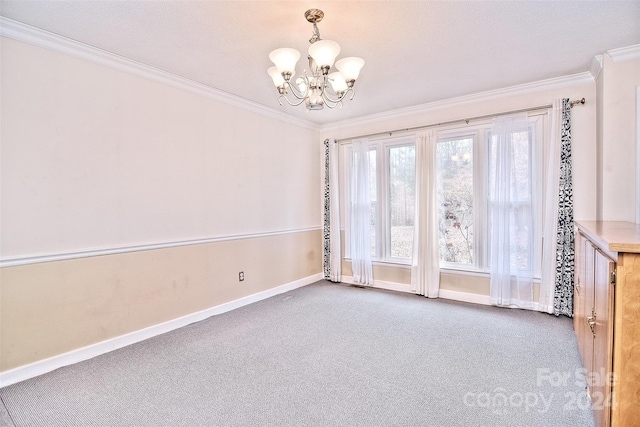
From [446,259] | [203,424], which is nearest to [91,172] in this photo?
[203,424]

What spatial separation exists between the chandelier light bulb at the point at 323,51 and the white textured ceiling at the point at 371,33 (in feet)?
1.08

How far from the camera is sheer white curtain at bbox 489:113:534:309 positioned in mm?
3582

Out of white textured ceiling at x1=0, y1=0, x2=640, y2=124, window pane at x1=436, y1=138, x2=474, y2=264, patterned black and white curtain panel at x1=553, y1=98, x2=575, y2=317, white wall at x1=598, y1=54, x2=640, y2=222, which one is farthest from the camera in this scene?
window pane at x1=436, y1=138, x2=474, y2=264

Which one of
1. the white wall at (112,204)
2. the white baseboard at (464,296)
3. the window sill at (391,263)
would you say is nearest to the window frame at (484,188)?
the white baseboard at (464,296)

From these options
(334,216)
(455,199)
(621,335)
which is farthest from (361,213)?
(621,335)

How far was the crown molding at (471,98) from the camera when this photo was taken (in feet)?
11.1

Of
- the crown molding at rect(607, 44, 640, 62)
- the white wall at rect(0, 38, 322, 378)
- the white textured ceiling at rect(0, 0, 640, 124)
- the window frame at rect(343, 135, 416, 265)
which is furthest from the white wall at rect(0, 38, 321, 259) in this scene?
the crown molding at rect(607, 44, 640, 62)

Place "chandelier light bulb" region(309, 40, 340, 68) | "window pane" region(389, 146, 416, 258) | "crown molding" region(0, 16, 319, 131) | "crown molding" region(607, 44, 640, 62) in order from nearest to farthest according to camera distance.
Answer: "chandelier light bulb" region(309, 40, 340, 68), "crown molding" region(0, 16, 319, 131), "crown molding" region(607, 44, 640, 62), "window pane" region(389, 146, 416, 258)

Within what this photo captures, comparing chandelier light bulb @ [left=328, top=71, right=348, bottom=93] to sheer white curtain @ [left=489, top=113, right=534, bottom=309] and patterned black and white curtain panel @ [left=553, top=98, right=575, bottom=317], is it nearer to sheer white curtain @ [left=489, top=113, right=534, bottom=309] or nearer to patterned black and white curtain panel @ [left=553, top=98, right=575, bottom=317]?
sheer white curtain @ [left=489, top=113, right=534, bottom=309]

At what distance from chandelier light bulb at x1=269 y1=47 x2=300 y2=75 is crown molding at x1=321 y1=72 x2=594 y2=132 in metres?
2.70

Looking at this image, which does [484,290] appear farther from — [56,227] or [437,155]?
[56,227]

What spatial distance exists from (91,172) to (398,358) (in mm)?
2972

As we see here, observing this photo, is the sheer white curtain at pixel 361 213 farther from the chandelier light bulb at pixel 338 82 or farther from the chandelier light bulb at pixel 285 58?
the chandelier light bulb at pixel 285 58

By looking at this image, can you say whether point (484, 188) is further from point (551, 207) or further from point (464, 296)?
point (464, 296)
